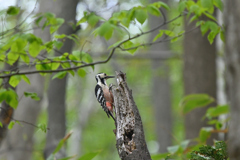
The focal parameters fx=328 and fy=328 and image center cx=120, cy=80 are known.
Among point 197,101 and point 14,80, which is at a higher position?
point 14,80

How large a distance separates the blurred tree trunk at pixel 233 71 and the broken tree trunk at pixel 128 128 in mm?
1533

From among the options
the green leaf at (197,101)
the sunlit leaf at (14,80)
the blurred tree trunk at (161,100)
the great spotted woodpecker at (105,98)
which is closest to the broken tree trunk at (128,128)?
the sunlit leaf at (14,80)

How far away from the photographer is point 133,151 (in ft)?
9.53

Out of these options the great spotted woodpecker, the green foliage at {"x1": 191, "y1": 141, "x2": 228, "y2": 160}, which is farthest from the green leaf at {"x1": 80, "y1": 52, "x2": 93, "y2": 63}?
the green foliage at {"x1": 191, "y1": 141, "x2": 228, "y2": 160}

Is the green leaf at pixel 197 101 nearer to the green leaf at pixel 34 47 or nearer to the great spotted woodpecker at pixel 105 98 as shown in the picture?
the great spotted woodpecker at pixel 105 98

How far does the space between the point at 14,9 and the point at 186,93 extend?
5.02m

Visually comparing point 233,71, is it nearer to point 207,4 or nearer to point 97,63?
point 207,4

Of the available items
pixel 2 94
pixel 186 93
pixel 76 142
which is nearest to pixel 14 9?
pixel 2 94

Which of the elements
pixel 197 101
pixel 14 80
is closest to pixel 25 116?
pixel 14 80

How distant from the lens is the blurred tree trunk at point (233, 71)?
1.41 meters

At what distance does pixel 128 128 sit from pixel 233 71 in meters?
1.76

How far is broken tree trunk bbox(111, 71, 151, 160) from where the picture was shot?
2906 mm

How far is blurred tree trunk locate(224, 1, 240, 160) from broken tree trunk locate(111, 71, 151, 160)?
5.03ft

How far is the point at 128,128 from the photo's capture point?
3.07m
